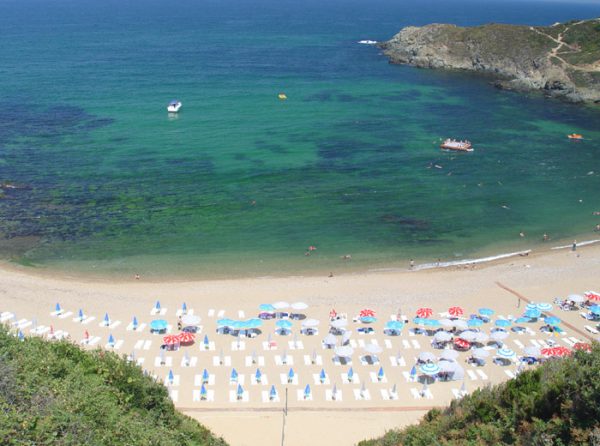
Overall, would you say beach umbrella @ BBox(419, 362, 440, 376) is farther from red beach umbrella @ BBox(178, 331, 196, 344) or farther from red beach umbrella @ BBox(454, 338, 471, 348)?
red beach umbrella @ BBox(178, 331, 196, 344)

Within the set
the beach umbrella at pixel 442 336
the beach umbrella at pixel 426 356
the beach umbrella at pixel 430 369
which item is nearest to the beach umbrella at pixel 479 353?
the beach umbrella at pixel 442 336

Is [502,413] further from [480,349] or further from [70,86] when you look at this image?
[70,86]

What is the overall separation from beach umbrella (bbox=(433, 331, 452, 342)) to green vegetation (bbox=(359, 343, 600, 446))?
13.8 metres

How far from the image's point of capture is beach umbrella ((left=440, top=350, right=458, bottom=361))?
3372cm

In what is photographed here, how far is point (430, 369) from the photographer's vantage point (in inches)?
1273

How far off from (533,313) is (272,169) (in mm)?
35855

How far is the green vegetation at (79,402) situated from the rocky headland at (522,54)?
330 feet

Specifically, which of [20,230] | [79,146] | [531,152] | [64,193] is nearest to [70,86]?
[79,146]

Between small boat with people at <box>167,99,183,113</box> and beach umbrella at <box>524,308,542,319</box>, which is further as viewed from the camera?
small boat with people at <box>167,99,183,113</box>

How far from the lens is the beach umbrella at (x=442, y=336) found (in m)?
35.6

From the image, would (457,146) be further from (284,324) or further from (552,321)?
(284,324)

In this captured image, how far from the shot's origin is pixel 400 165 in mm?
70000

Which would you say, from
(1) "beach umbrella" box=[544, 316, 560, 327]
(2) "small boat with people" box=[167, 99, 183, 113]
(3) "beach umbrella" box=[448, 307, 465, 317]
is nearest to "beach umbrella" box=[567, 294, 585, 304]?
(1) "beach umbrella" box=[544, 316, 560, 327]

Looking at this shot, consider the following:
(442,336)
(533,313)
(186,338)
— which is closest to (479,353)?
(442,336)
